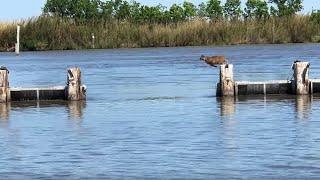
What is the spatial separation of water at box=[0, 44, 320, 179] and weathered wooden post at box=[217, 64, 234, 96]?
39 cm

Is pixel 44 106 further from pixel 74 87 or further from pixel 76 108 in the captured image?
pixel 74 87

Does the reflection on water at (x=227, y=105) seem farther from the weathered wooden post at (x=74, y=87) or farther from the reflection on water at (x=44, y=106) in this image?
the weathered wooden post at (x=74, y=87)

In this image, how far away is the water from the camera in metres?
12.0

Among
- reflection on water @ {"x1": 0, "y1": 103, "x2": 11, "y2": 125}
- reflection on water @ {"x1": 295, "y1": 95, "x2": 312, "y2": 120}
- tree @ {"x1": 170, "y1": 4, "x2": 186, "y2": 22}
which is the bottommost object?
reflection on water @ {"x1": 0, "y1": 103, "x2": 11, "y2": 125}

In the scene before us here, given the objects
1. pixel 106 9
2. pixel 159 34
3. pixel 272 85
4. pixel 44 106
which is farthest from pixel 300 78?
pixel 106 9

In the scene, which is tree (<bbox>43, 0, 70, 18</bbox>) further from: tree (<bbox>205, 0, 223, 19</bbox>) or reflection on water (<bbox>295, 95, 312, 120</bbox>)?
reflection on water (<bbox>295, 95, 312, 120</bbox>)

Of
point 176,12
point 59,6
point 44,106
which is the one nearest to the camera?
point 44,106

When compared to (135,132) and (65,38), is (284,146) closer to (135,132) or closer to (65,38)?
(135,132)

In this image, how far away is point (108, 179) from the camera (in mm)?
11516

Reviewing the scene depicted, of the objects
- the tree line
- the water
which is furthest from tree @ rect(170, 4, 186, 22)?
the water

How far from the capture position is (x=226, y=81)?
70.3ft

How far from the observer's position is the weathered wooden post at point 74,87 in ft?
69.6

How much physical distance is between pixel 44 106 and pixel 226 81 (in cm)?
394

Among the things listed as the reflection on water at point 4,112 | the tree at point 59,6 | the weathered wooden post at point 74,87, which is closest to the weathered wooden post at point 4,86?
the reflection on water at point 4,112
